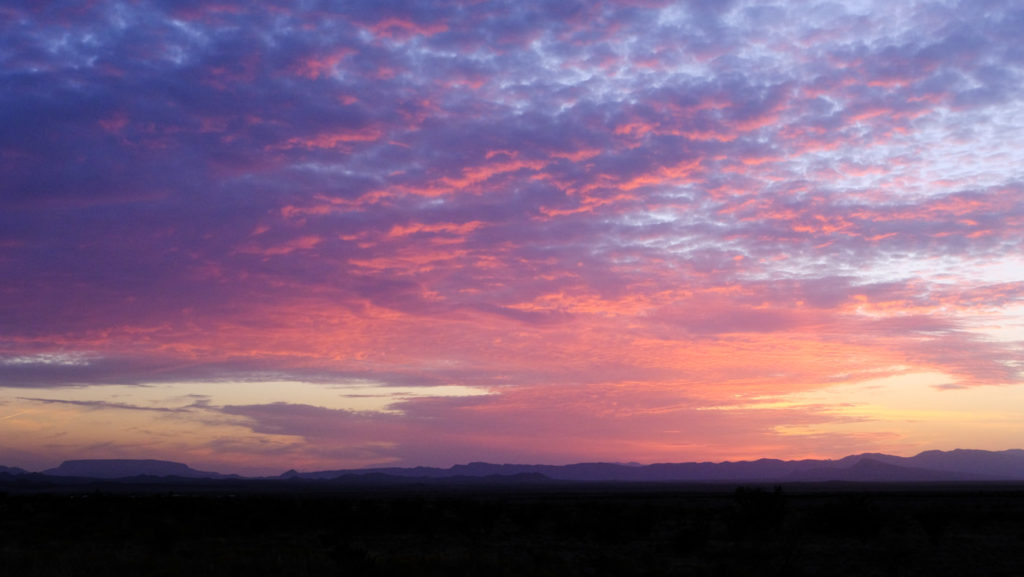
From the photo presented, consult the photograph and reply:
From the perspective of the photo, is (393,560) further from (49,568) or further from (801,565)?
(801,565)

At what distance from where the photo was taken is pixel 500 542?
31.7 metres

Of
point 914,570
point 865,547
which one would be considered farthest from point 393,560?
point 865,547

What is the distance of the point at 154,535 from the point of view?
3338 centimetres

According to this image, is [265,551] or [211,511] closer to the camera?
[265,551]

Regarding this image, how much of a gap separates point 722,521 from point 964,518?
12964mm

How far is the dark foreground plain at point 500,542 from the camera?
71.0 feet

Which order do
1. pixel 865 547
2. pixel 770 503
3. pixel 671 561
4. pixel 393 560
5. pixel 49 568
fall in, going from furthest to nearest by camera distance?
pixel 770 503
pixel 865 547
pixel 671 561
pixel 393 560
pixel 49 568

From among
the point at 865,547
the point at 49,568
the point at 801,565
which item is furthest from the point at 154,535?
the point at 865,547

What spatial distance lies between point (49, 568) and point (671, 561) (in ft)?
54.1

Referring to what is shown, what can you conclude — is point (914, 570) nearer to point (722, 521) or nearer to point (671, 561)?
point (671, 561)

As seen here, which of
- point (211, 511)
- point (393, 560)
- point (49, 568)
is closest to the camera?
point (49, 568)

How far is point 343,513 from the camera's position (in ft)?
145

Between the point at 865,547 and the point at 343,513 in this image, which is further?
the point at 343,513

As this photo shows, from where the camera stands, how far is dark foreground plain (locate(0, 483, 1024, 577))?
71.0ft
